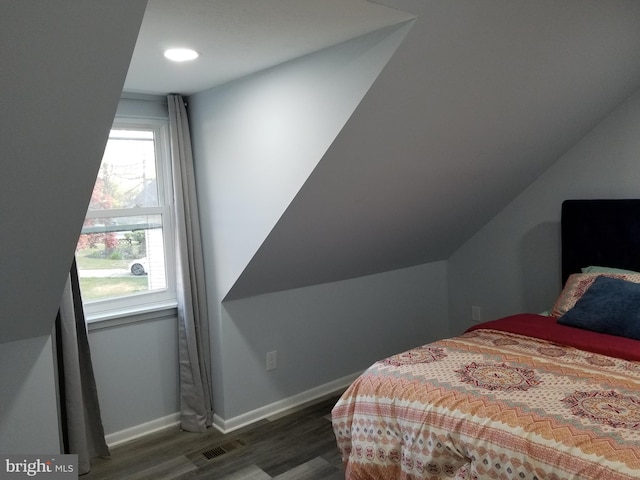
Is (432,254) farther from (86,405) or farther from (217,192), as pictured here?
(86,405)

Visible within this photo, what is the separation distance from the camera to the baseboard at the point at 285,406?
327cm

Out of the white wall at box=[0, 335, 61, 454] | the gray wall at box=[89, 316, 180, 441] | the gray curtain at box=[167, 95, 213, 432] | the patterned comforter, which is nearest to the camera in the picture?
the patterned comforter

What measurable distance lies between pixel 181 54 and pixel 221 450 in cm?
203

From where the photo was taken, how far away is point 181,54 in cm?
241

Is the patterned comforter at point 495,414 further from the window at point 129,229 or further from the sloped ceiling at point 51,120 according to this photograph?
the window at point 129,229

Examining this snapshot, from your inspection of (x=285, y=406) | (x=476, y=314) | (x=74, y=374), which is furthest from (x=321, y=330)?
(x=74, y=374)

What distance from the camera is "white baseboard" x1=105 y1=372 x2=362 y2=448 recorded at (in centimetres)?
315

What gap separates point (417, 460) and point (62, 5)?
1843 millimetres

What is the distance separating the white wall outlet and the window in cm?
229

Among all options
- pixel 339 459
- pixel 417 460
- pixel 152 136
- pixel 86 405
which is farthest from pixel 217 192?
pixel 417 460

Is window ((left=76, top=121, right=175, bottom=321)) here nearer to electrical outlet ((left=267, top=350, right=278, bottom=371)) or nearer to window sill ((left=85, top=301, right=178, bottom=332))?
window sill ((left=85, top=301, right=178, bottom=332))

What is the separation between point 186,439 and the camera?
3150 mm

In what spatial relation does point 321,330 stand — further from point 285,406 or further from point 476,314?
point 476,314

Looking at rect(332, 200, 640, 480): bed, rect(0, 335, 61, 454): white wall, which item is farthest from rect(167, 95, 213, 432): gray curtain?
rect(332, 200, 640, 480): bed
